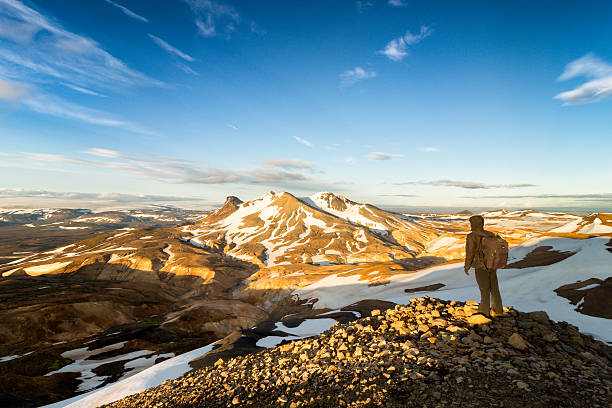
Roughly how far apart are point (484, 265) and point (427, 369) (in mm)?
6179

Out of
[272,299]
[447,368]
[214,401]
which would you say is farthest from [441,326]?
[272,299]

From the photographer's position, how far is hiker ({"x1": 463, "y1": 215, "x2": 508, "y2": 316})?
42.3ft

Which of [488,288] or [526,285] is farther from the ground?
[488,288]

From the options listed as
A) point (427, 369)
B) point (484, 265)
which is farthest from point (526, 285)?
point (427, 369)

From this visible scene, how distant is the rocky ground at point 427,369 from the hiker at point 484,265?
0.69 meters

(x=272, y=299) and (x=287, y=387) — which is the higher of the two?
(x=287, y=387)

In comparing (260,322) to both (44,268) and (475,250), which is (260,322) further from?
(44,268)

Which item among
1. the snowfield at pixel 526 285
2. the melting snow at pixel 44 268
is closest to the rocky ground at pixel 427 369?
the snowfield at pixel 526 285

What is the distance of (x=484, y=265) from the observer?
13070 millimetres

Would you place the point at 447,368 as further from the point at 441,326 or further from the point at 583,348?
the point at 583,348

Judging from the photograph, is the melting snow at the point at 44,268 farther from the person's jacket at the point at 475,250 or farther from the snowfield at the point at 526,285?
the person's jacket at the point at 475,250

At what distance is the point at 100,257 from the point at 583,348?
640 feet

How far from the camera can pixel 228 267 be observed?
5837 inches

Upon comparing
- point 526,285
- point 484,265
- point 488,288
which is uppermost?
point 484,265
